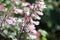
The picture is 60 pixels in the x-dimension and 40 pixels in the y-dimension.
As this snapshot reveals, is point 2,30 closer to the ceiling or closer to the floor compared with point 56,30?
closer to the ceiling

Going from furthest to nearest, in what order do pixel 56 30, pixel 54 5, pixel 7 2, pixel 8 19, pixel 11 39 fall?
pixel 56 30
pixel 54 5
pixel 7 2
pixel 11 39
pixel 8 19

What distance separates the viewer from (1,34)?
7.84ft

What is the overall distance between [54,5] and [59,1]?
21 centimetres

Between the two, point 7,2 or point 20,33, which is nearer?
point 20,33

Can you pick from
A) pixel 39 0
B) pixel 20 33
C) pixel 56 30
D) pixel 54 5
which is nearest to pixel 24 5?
pixel 39 0

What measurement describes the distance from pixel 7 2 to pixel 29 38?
0.44 meters

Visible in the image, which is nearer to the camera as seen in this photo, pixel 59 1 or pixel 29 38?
pixel 29 38

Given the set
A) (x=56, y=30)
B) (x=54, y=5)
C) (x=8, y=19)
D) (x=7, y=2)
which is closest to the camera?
(x=8, y=19)

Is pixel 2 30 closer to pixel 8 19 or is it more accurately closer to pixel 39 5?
pixel 8 19

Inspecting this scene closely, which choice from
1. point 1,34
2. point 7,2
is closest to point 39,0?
point 7,2

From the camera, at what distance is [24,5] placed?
8.57 ft

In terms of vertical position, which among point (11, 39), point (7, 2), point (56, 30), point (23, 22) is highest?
point (7, 2)

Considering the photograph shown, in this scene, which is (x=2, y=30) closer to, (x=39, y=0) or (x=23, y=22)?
(x=23, y=22)

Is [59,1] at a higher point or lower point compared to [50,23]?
higher
